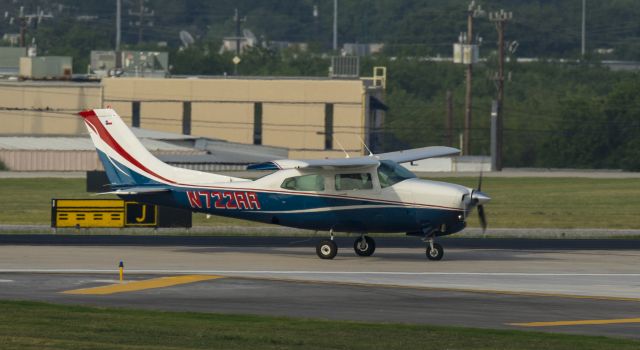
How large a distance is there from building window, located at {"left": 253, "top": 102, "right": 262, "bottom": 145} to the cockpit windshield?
6771 cm

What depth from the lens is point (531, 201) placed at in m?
63.7

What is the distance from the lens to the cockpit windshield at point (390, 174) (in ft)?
110

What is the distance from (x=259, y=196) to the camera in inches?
1341

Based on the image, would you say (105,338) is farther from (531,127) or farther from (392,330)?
(531,127)

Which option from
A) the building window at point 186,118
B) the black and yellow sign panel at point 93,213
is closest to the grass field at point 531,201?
the black and yellow sign panel at point 93,213

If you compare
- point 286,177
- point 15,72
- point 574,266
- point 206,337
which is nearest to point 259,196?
point 286,177

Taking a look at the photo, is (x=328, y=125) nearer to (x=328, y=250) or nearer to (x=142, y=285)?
(x=328, y=250)

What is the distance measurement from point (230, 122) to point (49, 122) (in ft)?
45.5

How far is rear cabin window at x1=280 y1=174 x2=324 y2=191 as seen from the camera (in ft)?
111

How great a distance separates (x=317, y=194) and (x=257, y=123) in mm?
70129

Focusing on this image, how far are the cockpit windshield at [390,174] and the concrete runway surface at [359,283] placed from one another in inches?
81.3

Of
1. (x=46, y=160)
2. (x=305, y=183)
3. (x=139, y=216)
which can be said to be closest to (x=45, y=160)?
(x=46, y=160)

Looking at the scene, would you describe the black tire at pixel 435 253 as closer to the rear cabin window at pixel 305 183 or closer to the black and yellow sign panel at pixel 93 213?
the rear cabin window at pixel 305 183

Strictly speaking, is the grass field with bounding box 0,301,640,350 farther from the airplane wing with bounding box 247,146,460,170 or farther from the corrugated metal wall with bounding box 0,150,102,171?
the corrugated metal wall with bounding box 0,150,102,171
